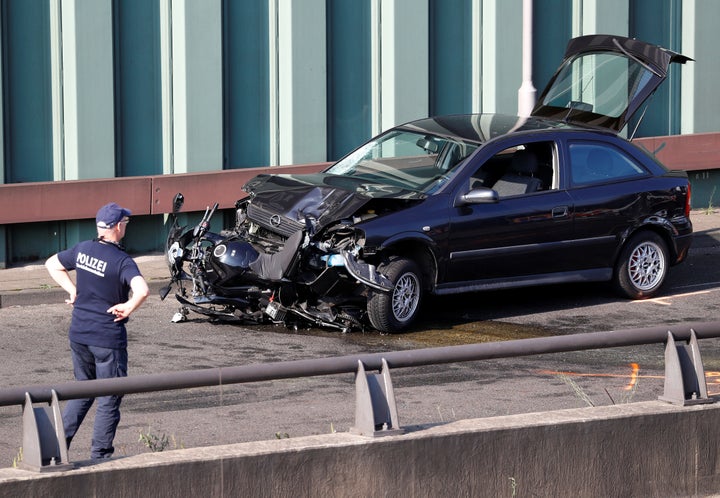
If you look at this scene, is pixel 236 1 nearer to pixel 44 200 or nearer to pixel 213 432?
pixel 44 200

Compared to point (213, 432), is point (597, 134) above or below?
above

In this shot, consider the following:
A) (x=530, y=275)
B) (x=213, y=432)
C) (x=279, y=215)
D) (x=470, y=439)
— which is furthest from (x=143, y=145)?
(x=470, y=439)

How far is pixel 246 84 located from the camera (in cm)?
1605

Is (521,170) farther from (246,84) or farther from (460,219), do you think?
(246,84)

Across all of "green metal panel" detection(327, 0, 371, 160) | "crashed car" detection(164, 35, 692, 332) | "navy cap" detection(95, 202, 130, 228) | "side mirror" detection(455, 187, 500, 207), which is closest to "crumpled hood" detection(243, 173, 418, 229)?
"crashed car" detection(164, 35, 692, 332)

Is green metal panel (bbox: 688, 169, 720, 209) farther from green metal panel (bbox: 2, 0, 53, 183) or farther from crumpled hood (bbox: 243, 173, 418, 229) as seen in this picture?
green metal panel (bbox: 2, 0, 53, 183)

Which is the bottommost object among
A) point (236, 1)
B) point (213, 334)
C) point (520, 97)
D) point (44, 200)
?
point (213, 334)

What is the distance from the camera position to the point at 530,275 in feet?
41.3

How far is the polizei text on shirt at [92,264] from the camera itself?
7668 millimetres

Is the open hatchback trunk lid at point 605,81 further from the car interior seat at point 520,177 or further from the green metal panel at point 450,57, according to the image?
the green metal panel at point 450,57

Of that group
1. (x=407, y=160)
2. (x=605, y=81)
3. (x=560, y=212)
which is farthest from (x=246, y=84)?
(x=560, y=212)

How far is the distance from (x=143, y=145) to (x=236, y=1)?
6.66ft

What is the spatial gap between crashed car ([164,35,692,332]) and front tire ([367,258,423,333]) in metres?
0.01

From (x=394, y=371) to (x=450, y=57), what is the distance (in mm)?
10512
